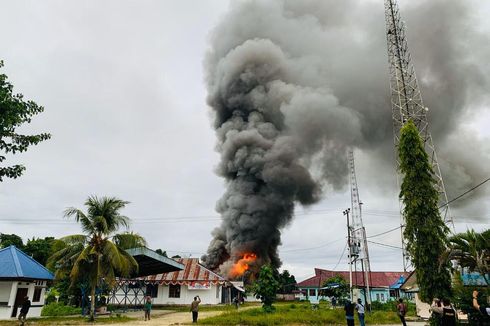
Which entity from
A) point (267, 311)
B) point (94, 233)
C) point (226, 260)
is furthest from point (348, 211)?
point (226, 260)

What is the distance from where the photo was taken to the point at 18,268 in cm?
2100

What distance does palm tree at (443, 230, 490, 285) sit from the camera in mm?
13634

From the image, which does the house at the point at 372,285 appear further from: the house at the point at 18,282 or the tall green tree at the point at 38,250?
the house at the point at 18,282

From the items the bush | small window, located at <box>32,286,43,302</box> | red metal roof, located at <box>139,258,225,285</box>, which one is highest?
red metal roof, located at <box>139,258,225,285</box>

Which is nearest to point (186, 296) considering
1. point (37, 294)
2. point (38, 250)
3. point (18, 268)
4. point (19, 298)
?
point (37, 294)

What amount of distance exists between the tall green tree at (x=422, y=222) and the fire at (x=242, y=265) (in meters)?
34.1

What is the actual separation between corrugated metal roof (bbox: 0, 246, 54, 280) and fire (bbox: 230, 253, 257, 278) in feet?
92.9

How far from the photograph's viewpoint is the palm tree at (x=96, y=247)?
2033 cm

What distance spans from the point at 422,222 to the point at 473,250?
2.67 metres

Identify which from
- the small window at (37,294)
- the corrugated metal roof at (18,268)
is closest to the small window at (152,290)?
the corrugated metal roof at (18,268)

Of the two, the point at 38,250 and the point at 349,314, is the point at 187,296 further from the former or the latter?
the point at 349,314

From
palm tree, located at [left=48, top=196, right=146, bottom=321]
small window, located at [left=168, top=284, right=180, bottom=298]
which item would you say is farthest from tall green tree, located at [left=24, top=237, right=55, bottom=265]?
palm tree, located at [left=48, top=196, right=146, bottom=321]

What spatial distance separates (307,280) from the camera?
195ft

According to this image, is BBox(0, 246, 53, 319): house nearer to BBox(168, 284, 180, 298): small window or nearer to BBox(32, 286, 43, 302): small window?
BBox(32, 286, 43, 302): small window
